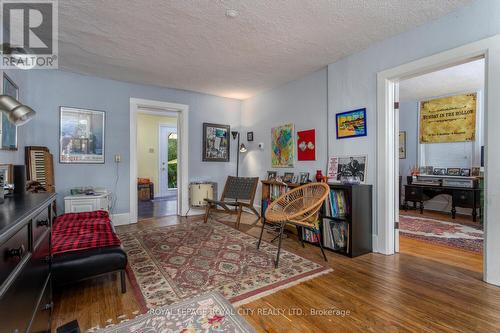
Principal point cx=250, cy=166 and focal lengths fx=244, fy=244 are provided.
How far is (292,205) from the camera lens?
10.1 feet

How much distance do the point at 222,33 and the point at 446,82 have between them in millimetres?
4157

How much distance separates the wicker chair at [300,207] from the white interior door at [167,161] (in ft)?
17.5

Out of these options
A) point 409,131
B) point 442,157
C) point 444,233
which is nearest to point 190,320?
point 444,233

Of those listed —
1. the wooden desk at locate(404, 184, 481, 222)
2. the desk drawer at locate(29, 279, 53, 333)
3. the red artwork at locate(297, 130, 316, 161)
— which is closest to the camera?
the desk drawer at locate(29, 279, 53, 333)

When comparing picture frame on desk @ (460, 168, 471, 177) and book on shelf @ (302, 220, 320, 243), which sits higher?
picture frame on desk @ (460, 168, 471, 177)

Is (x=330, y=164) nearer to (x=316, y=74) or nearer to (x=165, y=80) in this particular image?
(x=316, y=74)

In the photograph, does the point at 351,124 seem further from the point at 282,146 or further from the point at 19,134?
the point at 19,134

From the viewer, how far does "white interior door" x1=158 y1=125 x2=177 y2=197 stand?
24.4 feet


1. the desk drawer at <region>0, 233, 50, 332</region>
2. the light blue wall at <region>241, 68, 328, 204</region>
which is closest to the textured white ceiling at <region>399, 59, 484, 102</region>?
the light blue wall at <region>241, 68, 328, 204</region>

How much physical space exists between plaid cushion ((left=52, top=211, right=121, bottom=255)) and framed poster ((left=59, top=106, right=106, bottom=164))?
1336mm

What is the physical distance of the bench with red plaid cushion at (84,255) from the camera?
1741mm

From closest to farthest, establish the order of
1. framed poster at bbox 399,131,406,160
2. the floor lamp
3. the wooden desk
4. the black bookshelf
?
1. the black bookshelf
2. the wooden desk
3. the floor lamp
4. framed poster at bbox 399,131,406,160

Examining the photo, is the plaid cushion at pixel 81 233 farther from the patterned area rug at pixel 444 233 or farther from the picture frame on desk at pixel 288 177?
the patterned area rug at pixel 444 233

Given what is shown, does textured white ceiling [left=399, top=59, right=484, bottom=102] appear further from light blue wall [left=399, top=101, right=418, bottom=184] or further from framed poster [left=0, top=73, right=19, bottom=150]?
framed poster [left=0, top=73, right=19, bottom=150]
